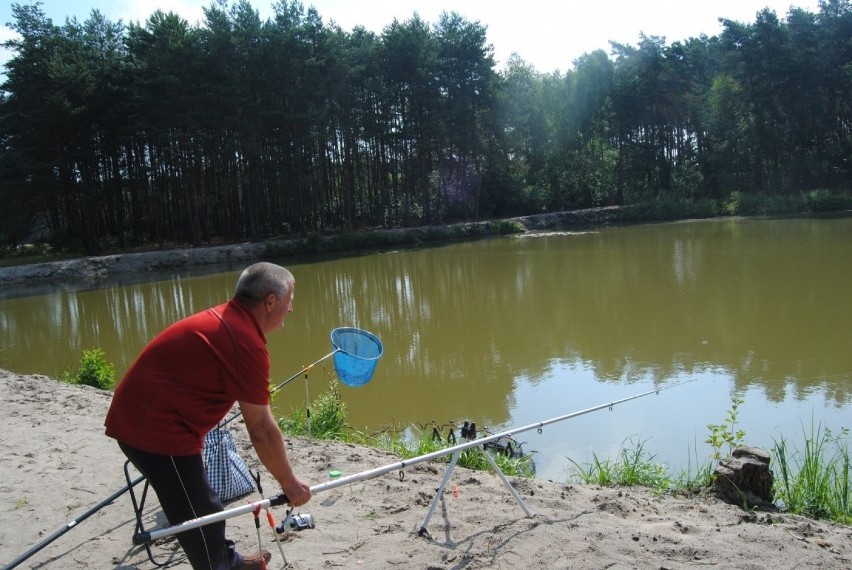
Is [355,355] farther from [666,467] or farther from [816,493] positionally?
[816,493]

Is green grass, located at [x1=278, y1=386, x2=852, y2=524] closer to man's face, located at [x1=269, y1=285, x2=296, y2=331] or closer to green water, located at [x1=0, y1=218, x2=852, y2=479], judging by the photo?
green water, located at [x1=0, y1=218, x2=852, y2=479]

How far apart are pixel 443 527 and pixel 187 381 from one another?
1.54 m

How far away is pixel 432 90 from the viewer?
29047mm

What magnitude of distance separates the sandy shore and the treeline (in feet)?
73.5

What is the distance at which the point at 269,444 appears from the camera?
209 cm

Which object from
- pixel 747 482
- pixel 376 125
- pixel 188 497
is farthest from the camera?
pixel 376 125

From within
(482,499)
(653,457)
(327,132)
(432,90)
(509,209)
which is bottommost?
(653,457)

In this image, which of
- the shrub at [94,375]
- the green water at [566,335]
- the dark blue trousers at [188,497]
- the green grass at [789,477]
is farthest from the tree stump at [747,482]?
the shrub at [94,375]

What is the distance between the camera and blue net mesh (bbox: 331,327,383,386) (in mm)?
4090

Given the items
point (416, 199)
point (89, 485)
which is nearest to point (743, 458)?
point (89, 485)

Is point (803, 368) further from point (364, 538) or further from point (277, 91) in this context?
point (277, 91)

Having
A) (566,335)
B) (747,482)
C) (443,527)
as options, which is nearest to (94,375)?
(443,527)

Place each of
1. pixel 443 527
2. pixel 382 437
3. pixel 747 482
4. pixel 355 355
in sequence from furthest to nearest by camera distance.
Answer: pixel 382 437, pixel 355 355, pixel 747 482, pixel 443 527

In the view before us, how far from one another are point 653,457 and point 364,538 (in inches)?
96.2
